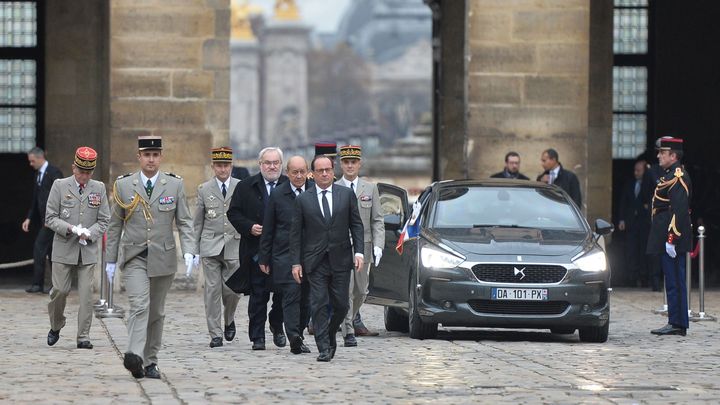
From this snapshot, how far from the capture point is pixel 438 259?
1648 cm

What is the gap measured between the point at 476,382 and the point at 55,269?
4.18 m

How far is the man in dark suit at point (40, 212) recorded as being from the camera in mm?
22766

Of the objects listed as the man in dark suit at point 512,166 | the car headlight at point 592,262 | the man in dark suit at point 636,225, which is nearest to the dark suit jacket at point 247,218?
the car headlight at point 592,262

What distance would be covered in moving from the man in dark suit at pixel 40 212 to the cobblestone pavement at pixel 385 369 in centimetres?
411

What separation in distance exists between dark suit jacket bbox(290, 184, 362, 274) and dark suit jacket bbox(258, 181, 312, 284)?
0.89 feet

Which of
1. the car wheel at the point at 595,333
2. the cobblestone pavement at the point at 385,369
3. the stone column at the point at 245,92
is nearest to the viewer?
the cobblestone pavement at the point at 385,369

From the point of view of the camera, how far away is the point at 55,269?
15828 mm

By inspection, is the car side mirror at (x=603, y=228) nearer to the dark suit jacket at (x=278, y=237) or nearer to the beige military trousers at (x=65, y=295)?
the dark suit jacket at (x=278, y=237)

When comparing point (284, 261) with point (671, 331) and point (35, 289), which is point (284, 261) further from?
point (35, 289)

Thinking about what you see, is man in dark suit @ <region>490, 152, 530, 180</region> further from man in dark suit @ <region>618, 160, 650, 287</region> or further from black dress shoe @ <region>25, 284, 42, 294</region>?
black dress shoe @ <region>25, 284, 42, 294</region>

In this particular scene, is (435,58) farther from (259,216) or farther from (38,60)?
(259,216)

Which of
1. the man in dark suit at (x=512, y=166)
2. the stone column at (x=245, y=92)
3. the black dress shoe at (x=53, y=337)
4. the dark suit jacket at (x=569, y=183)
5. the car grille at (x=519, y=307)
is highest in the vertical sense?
the stone column at (x=245, y=92)

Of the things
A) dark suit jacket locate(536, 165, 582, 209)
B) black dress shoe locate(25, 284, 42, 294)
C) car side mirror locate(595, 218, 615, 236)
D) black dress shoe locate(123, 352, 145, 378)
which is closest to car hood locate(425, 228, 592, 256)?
car side mirror locate(595, 218, 615, 236)

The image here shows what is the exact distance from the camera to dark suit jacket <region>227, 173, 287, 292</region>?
623 inches
